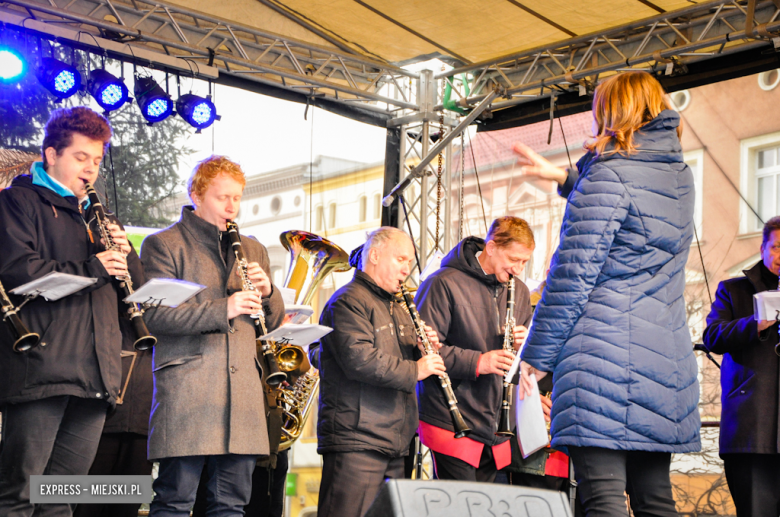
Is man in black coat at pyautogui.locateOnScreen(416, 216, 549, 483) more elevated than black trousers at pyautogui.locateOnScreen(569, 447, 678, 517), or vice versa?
man in black coat at pyautogui.locateOnScreen(416, 216, 549, 483)

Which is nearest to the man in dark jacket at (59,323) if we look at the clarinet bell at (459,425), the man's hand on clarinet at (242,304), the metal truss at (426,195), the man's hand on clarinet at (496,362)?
the man's hand on clarinet at (242,304)

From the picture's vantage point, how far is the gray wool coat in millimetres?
3043

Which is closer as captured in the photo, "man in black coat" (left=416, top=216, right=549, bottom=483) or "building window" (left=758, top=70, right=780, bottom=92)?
"man in black coat" (left=416, top=216, right=549, bottom=483)

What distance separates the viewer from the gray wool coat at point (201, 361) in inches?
120

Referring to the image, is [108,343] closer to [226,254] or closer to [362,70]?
[226,254]

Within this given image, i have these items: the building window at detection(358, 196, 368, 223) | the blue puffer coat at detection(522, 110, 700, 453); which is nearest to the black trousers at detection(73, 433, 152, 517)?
the blue puffer coat at detection(522, 110, 700, 453)

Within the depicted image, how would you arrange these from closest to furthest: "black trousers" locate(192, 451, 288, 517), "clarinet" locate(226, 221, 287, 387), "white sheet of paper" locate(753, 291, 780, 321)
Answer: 1. "clarinet" locate(226, 221, 287, 387)
2. "white sheet of paper" locate(753, 291, 780, 321)
3. "black trousers" locate(192, 451, 288, 517)

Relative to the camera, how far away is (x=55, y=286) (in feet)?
9.34

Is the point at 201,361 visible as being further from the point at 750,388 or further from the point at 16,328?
the point at 750,388

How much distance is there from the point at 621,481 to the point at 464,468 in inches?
57.0

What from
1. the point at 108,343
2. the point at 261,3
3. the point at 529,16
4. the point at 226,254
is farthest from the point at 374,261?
the point at 261,3

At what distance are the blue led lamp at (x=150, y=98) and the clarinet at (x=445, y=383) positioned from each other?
3189 millimetres

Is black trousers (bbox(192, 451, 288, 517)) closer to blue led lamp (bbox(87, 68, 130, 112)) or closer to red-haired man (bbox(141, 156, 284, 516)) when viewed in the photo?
red-haired man (bbox(141, 156, 284, 516))

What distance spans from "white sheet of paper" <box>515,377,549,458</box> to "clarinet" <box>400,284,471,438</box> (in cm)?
60
